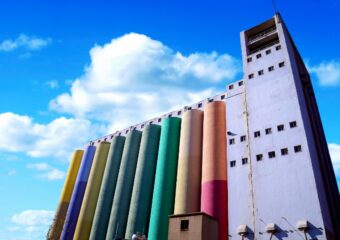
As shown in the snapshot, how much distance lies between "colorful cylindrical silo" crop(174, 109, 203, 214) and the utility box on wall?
29.8 feet

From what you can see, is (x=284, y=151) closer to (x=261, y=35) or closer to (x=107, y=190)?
(x=261, y=35)

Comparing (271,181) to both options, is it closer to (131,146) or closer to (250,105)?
(250,105)

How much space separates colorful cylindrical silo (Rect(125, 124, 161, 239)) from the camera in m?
39.0

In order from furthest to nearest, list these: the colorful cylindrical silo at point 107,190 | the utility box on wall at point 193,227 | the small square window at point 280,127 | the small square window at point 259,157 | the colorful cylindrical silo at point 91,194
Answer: the colorful cylindrical silo at point 91,194
the colorful cylindrical silo at point 107,190
the small square window at point 259,157
the small square window at point 280,127
the utility box on wall at point 193,227

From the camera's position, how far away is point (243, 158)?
3378 cm

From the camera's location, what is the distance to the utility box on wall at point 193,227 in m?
24.6

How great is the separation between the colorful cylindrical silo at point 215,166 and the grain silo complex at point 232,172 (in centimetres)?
12

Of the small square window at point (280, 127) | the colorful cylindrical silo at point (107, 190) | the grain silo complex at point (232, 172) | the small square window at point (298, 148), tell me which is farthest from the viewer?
the colorful cylindrical silo at point (107, 190)

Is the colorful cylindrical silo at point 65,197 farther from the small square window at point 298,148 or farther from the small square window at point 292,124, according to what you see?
the small square window at point 292,124

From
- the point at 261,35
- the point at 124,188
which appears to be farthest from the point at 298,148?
the point at 124,188

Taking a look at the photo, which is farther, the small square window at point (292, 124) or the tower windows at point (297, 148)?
the small square window at point (292, 124)

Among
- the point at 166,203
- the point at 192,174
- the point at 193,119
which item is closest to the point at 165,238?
the point at 166,203

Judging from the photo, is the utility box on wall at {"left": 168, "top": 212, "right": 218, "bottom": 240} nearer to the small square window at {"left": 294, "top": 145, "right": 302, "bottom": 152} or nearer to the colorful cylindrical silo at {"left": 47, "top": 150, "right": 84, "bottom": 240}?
the small square window at {"left": 294, "top": 145, "right": 302, "bottom": 152}

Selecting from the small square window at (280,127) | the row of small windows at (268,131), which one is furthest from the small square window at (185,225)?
the small square window at (280,127)
